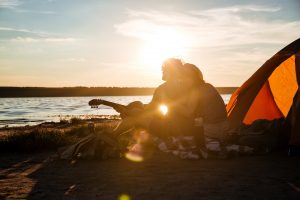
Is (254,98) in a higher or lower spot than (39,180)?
higher

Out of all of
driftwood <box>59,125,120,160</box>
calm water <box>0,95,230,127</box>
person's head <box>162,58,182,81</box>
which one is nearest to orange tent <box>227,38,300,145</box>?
person's head <box>162,58,182,81</box>

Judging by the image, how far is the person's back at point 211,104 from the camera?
8633 mm

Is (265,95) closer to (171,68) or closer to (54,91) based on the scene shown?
(171,68)

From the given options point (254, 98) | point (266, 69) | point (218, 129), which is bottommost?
point (218, 129)

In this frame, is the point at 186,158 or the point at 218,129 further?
the point at 218,129

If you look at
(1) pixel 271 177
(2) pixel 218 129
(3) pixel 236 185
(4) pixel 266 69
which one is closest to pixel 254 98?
(4) pixel 266 69

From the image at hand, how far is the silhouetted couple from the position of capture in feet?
27.0

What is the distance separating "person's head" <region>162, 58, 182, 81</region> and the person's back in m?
0.68

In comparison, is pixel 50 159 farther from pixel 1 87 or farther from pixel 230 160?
pixel 1 87

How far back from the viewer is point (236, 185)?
5.81 meters

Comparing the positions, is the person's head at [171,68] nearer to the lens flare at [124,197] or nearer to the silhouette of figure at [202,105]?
the silhouette of figure at [202,105]

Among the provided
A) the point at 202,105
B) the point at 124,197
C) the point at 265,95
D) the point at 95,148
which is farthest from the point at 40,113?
the point at 124,197

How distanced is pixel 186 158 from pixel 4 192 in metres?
3.67

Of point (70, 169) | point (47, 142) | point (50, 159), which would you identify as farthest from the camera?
point (47, 142)
